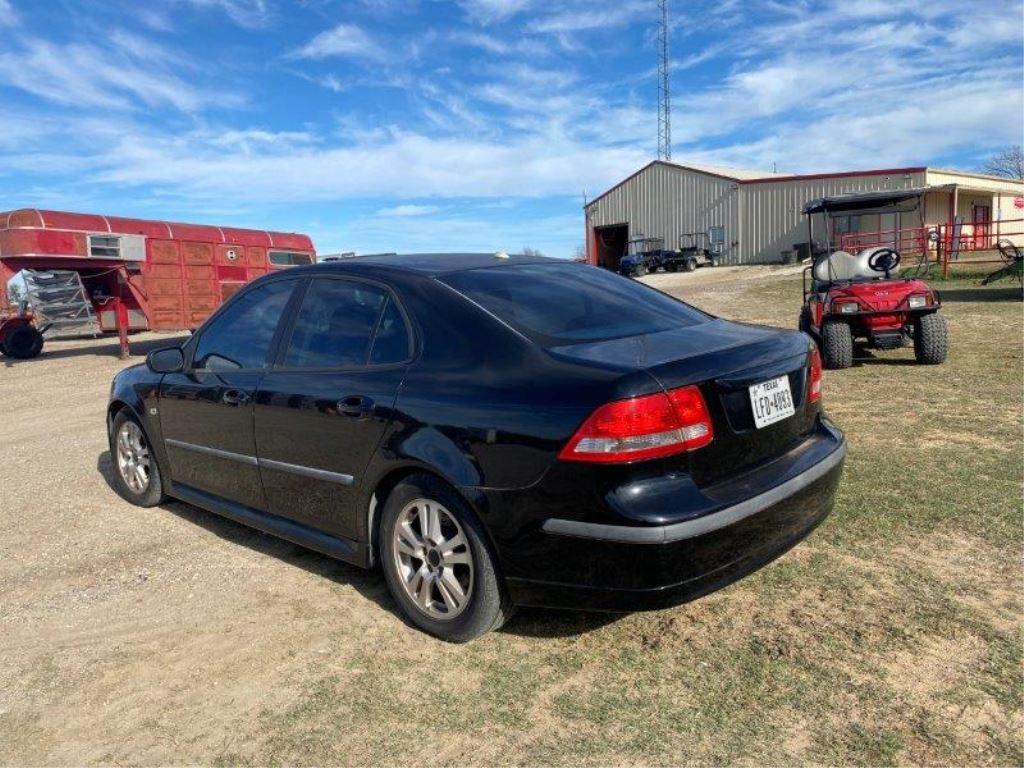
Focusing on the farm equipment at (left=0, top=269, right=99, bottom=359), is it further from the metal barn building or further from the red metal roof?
the metal barn building

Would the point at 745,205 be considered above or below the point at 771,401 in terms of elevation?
above

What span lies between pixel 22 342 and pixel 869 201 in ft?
53.9

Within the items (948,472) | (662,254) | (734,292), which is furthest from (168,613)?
(662,254)

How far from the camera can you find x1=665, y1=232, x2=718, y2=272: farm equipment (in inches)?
1423

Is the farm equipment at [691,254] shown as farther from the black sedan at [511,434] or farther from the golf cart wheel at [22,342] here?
the black sedan at [511,434]

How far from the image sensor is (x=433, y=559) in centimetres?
303

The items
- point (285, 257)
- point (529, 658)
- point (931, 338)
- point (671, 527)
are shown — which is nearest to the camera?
point (671, 527)

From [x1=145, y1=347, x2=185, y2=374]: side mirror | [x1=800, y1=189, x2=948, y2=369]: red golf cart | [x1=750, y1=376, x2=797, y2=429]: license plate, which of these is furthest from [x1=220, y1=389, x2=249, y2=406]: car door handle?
[x1=800, y1=189, x2=948, y2=369]: red golf cart

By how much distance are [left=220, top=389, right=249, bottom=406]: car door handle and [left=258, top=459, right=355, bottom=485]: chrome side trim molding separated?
0.31 meters

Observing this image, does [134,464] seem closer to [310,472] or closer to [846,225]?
[310,472]

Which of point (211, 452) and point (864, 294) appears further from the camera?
point (864, 294)

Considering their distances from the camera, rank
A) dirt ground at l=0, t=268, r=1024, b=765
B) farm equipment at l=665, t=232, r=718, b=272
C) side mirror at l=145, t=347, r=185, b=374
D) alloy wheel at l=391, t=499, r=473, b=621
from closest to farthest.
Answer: dirt ground at l=0, t=268, r=1024, b=765, alloy wheel at l=391, t=499, r=473, b=621, side mirror at l=145, t=347, r=185, b=374, farm equipment at l=665, t=232, r=718, b=272

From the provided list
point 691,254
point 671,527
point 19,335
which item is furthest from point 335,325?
point 691,254

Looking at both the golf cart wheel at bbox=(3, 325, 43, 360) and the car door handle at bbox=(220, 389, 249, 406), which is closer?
the car door handle at bbox=(220, 389, 249, 406)
